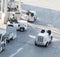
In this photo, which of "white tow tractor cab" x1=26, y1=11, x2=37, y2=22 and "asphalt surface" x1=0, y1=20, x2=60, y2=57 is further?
"white tow tractor cab" x1=26, y1=11, x2=37, y2=22

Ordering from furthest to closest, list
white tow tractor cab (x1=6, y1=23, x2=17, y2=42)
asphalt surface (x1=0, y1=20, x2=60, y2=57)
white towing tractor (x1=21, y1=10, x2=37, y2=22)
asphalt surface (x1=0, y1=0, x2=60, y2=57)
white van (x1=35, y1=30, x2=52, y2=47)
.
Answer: white towing tractor (x1=21, y1=10, x2=37, y2=22) → white tow tractor cab (x1=6, y1=23, x2=17, y2=42) → white van (x1=35, y1=30, x2=52, y2=47) → asphalt surface (x1=0, y1=0, x2=60, y2=57) → asphalt surface (x1=0, y1=20, x2=60, y2=57)

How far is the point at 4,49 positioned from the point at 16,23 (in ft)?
39.2

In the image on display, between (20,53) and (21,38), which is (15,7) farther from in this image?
(20,53)

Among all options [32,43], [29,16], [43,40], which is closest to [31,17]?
[29,16]

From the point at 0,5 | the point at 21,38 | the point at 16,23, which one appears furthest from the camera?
the point at 0,5

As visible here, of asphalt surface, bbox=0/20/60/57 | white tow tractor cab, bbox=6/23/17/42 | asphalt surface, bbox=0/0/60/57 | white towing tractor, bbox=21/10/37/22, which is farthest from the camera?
white towing tractor, bbox=21/10/37/22

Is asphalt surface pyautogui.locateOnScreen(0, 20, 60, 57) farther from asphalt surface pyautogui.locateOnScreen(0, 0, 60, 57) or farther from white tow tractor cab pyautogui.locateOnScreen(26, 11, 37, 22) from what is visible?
white tow tractor cab pyautogui.locateOnScreen(26, 11, 37, 22)

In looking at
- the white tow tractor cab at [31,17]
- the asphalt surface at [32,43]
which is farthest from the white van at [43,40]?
the white tow tractor cab at [31,17]

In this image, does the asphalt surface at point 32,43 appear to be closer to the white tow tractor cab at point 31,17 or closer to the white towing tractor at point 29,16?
the white tow tractor cab at point 31,17

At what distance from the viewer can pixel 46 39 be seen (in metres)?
45.6

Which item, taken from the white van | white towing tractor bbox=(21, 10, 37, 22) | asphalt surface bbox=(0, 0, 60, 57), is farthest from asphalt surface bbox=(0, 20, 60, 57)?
white towing tractor bbox=(21, 10, 37, 22)

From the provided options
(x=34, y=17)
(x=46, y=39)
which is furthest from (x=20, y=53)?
(x=34, y=17)

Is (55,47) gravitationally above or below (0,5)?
below

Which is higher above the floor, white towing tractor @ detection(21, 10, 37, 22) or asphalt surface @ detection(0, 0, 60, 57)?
white towing tractor @ detection(21, 10, 37, 22)
